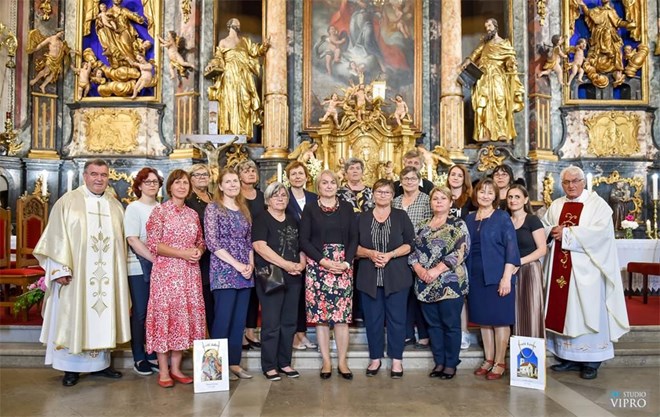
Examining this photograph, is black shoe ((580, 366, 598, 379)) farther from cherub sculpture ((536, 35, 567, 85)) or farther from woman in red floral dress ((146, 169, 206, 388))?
cherub sculpture ((536, 35, 567, 85))

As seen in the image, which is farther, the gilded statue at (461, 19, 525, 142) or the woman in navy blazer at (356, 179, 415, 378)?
the gilded statue at (461, 19, 525, 142)

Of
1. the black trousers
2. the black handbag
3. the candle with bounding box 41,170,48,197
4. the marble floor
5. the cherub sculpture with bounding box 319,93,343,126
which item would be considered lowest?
the marble floor

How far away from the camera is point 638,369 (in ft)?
17.3

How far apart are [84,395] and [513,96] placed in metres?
8.78

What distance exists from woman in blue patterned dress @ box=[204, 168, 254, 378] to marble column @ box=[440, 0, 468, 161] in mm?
6724

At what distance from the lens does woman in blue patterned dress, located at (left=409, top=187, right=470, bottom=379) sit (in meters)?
4.73

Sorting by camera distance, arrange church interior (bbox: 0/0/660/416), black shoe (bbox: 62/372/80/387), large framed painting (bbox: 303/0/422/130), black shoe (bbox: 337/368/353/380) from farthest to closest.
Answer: large framed painting (bbox: 303/0/422/130), church interior (bbox: 0/0/660/416), black shoe (bbox: 337/368/353/380), black shoe (bbox: 62/372/80/387)

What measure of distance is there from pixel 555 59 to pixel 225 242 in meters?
8.27

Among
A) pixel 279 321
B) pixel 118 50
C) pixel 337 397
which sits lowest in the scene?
pixel 337 397

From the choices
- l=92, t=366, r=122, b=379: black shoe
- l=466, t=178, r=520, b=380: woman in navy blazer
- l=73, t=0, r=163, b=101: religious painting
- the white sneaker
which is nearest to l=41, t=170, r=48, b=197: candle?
l=73, t=0, r=163, b=101: religious painting

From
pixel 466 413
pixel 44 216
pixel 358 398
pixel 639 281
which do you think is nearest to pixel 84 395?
pixel 358 398

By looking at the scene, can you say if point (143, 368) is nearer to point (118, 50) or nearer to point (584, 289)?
point (584, 289)

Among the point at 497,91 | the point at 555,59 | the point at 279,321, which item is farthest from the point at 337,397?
the point at 555,59

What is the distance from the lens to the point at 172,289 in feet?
14.6
